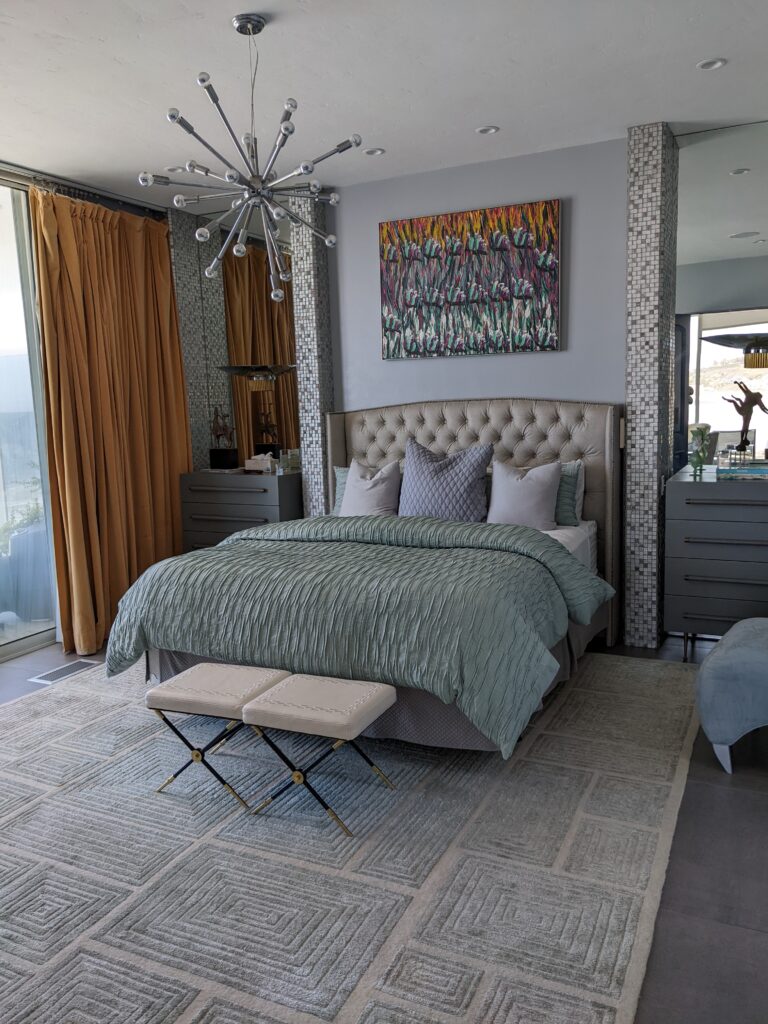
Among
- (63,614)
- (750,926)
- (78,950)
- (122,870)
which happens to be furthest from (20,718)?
(750,926)

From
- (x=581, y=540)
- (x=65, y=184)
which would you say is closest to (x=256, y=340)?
(x=65, y=184)

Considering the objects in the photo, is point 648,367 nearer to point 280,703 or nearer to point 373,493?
point 373,493

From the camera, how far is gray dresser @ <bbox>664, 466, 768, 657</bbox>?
3793 mm

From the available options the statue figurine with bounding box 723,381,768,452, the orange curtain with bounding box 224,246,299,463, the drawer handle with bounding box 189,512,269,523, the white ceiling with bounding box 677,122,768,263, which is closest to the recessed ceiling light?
the white ceiling with bounding box 677,122,768,263

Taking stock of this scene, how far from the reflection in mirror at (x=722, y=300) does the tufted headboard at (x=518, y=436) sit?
453 mm

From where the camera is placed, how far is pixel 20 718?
3482mm

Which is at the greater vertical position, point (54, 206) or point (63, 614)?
point (54, 206)

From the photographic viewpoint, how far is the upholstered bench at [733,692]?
2.68m

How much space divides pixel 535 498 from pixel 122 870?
255cm

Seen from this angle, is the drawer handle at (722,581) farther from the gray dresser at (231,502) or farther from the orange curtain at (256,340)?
the orange curtain at (256,340)

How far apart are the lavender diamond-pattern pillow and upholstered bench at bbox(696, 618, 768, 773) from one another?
1.58 meters

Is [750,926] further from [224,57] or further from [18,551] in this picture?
[18,551]

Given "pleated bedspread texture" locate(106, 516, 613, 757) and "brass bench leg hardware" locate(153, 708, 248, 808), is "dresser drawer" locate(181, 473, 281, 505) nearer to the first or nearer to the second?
"pleated bedspread texture" locate(106, 516, 613, 757)

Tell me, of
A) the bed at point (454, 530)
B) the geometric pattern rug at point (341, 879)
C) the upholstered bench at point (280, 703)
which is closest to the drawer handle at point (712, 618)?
the bed at point (454, 530)
